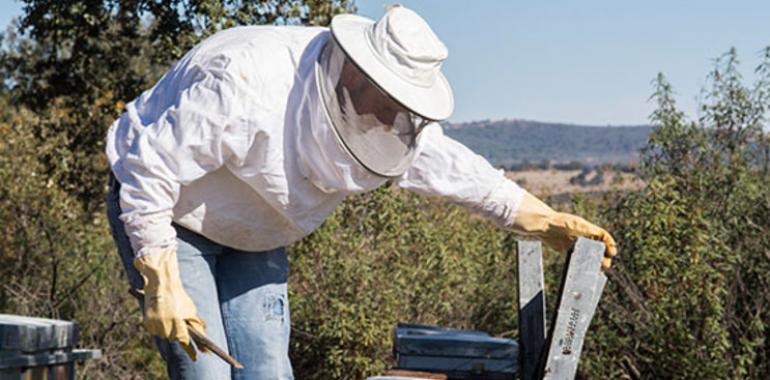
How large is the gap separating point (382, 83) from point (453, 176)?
559 mm

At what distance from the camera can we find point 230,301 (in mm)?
3100

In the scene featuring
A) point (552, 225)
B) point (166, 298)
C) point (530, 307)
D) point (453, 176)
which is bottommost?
point (530, 307)

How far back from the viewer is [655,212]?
534 cm

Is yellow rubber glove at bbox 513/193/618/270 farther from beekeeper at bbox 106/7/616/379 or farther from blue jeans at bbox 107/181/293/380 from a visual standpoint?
blue jeans at bbox 107/181/293/380

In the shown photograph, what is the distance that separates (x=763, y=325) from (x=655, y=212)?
30.3 inches

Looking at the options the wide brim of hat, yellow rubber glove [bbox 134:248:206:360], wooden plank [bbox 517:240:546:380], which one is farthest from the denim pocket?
wooden plank [bbox 517:240:546:380]

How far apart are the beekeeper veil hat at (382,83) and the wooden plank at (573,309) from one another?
645 mm

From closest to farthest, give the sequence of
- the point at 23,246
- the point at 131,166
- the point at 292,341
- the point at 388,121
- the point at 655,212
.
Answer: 1. the point at 131,166
2. the point at 388,121
3. the point at 655,212
4. the point at 292,341
5. the point at 23,246

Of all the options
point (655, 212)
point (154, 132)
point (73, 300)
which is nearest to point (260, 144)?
point (154, 132)

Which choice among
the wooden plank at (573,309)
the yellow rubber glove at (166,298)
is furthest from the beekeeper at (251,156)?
the wooden plank at (573,309)

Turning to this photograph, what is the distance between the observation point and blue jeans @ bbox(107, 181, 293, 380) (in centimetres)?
294

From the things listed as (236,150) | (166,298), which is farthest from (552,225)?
(166,298)

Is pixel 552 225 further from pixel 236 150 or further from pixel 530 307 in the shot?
pixel 236 150

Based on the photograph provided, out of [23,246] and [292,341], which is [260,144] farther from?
[23,246]
